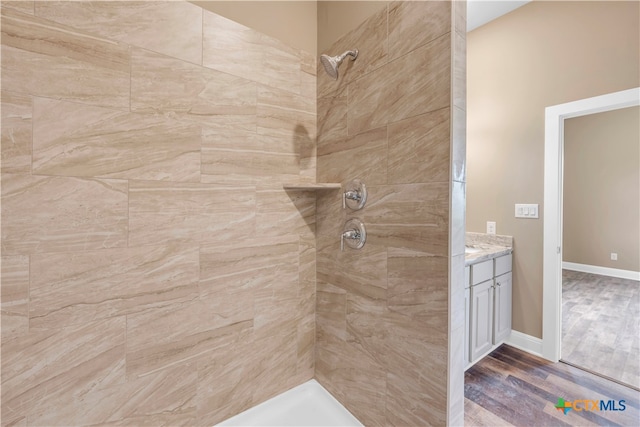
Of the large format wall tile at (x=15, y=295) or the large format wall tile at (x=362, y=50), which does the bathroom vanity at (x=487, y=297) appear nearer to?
the large format wall tile at (x=362, y=50)

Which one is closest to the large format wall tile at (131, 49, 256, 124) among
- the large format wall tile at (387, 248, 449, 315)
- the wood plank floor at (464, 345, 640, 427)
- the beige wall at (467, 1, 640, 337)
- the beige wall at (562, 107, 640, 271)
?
the large format wall tile at (387, 248, 449, 315)

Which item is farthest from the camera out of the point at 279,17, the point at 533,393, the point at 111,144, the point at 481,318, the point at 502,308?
the point at 502,308

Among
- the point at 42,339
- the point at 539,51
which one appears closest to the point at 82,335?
the point at 42,339

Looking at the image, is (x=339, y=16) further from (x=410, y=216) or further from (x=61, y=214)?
(x=61, y=214)

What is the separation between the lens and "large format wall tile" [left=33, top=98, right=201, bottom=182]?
3.06 ft

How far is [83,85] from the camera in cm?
99

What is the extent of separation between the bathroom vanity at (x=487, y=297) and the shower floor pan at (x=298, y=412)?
1145 mm

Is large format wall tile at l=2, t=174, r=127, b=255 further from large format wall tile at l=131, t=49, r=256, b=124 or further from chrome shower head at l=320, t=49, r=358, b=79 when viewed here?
chrome shower head at l=320, t=49, r=358, b=79

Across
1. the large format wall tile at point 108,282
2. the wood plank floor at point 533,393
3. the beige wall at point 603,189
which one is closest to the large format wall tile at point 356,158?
the large format wall tile at point 108,282

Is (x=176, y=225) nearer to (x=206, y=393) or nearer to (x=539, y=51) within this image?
(x=206, y=393)

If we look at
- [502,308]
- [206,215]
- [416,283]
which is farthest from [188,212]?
[502,308]

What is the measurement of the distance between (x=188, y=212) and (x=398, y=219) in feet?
3.16

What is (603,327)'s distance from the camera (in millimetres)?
2725

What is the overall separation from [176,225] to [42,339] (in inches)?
22.7
